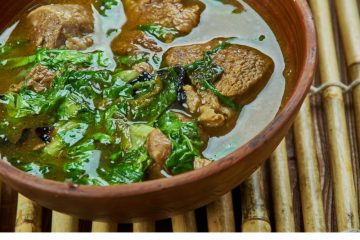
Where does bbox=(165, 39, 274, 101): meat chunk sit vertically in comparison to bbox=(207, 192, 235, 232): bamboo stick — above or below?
above

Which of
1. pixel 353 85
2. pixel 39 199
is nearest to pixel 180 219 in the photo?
pixel 39 199

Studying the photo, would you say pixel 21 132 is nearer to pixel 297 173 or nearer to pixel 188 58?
pixel 188 58

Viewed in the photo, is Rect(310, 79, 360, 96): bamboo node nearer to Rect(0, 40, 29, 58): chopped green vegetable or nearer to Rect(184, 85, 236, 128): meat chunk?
Rect(184, 85, 236, 128): meat chunk

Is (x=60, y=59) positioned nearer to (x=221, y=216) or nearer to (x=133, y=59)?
(x=133, y=59)

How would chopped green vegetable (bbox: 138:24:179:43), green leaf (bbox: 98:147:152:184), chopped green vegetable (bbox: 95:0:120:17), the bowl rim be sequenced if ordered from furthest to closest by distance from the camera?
chopped green vegetable (bbox: 95:0:120:17) < chopped green vegetable (bbox: 138:24:179:43) < green leaf (bbox: 98:147:152:184) < the bowl rim

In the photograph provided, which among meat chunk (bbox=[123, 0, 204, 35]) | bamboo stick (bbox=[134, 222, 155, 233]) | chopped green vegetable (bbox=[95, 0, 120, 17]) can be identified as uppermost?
chopped green vegetable (bbox=[95, 0, 120, 17])

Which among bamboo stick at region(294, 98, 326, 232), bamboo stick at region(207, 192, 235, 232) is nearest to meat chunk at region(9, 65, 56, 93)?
bamboo stick at region(207, 192, 235, 232)

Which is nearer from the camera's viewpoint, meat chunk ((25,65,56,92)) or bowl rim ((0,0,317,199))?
bowl rim ((0,0,317,199))

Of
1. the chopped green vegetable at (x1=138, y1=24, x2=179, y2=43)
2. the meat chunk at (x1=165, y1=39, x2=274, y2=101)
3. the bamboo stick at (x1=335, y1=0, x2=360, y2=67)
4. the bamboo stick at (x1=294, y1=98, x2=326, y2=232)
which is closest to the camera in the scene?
the meat chunk at (x1=165, y1=39, x2=274, y2=101)
